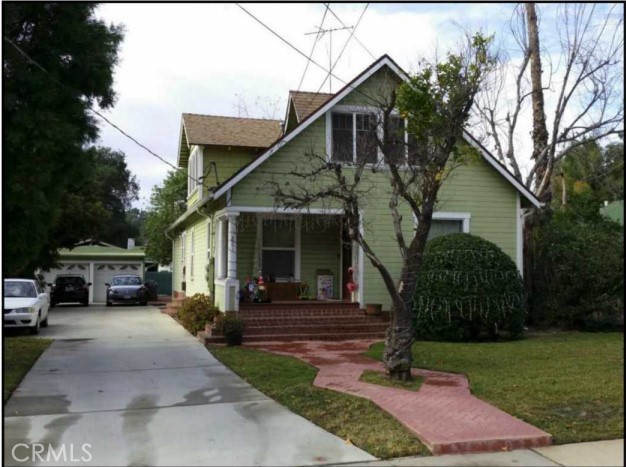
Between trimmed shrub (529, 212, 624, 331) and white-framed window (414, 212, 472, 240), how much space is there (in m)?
2.30

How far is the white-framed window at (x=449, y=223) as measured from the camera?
15648 mm

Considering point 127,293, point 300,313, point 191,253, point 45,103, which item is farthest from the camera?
point 127,293

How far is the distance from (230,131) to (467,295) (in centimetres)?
942

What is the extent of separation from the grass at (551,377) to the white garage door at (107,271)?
25.4 meters

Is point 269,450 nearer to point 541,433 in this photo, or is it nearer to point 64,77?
point 541,433

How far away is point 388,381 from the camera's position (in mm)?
8609

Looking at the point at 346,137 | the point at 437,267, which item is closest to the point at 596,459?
the point at 437,267

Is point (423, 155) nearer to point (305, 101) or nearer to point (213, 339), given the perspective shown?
point (213, 339)

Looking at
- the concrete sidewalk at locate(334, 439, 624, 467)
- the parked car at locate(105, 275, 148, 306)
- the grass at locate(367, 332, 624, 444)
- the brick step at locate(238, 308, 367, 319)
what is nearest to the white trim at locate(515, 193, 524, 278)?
the grass at locate(367, 332, 624, 444)

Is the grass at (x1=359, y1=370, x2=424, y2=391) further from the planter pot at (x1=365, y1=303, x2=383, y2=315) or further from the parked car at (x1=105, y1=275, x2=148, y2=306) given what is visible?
the parked car at (x1=105, y1=275, x2=148, y2=306)

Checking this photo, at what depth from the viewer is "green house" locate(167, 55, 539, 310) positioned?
47.7ft

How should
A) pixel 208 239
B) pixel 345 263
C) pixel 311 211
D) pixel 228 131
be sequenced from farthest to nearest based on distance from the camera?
1. pixel 228 131
2. pixel 208 239
3. pixel 345 263
4. pixel 311 211

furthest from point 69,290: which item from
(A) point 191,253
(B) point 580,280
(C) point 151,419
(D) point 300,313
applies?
(C) point 151,419

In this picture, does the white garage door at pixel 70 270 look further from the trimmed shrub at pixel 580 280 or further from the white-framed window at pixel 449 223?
the trimmed shrub at pixel 580 280
